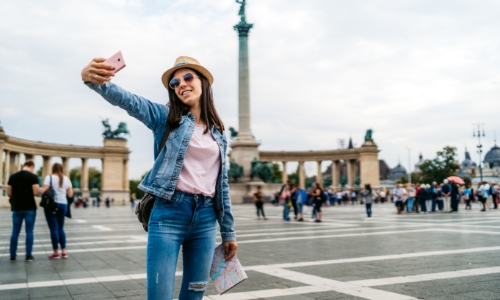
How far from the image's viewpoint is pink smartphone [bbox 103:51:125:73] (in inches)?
116

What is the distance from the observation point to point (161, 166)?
10.6ft

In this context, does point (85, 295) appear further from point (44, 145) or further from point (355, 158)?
point (355, 158)

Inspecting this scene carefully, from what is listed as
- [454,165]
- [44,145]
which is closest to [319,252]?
[44,145]

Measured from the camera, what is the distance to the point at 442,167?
103250 millimetres

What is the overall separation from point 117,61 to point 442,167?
109 meters

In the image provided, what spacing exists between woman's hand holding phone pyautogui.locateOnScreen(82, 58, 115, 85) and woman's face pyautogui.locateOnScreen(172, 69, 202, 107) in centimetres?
61

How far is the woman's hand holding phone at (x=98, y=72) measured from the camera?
2898 millimetres

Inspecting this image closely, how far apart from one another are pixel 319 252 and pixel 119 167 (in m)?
73.7

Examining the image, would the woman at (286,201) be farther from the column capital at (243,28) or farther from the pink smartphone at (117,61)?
the column capital at (243,28)

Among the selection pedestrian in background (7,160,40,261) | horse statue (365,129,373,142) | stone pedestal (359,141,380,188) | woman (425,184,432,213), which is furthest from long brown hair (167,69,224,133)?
horse statue (365,129,373,142)

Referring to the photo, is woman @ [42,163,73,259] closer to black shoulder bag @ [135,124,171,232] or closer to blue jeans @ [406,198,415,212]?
black shoulder bag @ [135,124,171,232]

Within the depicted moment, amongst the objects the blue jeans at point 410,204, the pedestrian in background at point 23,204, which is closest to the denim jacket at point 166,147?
the pedestrian in background at point 23,204

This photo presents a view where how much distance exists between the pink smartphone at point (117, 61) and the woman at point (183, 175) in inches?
1.3

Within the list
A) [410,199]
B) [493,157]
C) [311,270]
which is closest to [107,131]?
[410,199]
